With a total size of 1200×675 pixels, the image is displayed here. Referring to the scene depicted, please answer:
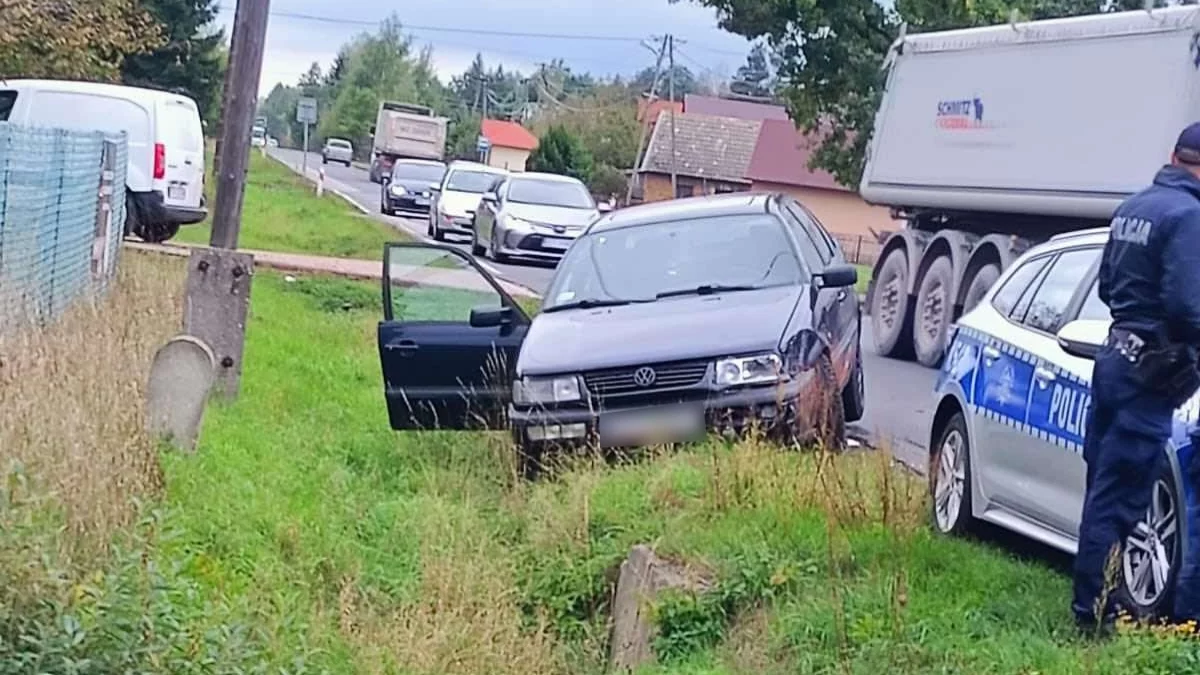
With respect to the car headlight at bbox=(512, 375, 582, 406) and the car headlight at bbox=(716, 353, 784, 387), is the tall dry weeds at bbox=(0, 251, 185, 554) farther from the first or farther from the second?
the car headlight at bbox=(716, 353, 784, 387)

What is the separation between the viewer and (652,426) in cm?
930

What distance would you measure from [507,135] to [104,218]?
295 feet

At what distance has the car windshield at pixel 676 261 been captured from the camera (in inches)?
414

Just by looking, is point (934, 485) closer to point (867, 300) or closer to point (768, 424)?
point (768, 424)

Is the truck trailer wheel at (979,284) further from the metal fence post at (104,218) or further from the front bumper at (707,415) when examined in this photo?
the front bumper at (707,415)

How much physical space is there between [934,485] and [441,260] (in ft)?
13.2

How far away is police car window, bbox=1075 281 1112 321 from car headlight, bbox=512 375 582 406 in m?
2.87

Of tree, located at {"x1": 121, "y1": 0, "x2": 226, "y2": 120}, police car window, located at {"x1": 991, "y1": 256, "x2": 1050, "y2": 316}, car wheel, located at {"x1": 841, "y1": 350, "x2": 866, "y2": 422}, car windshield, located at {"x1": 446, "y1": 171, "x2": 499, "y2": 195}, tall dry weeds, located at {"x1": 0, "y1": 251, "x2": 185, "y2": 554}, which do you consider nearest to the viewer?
tall dry weeds, located at {"x1": 0, "y1": 251, "x2": 185, "y2": 554}

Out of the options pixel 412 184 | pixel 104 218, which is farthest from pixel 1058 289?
pixel 412 184

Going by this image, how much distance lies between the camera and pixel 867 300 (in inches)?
800

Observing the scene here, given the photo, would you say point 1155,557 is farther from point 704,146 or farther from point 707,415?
point 704,146

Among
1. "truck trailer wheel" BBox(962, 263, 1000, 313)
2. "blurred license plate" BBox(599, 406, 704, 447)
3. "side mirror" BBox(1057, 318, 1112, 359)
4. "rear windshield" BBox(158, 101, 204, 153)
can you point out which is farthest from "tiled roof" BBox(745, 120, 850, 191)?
"side mirror" BBox(1057, 318, 1112, 359)

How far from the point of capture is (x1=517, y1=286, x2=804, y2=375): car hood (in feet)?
30.8

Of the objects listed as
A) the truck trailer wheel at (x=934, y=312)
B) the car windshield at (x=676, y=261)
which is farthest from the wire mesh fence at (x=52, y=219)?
the truck trailer wheel at (x=934, y=312)
